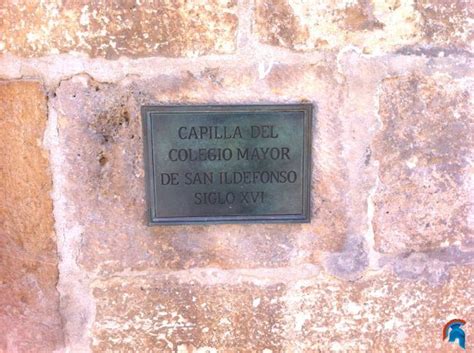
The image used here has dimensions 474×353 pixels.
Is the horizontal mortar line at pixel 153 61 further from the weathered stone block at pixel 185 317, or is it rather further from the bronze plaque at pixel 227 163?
the weathered stone block at pixel 185 317

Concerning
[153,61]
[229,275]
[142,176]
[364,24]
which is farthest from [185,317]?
[364,24]

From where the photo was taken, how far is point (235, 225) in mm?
1454

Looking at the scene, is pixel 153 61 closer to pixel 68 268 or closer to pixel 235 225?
pixel 235 225

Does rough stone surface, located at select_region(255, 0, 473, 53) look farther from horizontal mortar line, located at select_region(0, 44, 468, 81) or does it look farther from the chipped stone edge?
the chipped stone edge

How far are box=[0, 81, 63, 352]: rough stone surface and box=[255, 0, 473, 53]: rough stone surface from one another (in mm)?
698

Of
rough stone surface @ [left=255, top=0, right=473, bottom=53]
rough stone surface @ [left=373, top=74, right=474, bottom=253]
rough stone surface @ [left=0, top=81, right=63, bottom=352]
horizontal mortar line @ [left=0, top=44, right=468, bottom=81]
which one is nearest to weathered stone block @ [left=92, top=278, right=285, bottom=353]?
rough stone surface @ [left=0, top=81, right=63, bottom=352]

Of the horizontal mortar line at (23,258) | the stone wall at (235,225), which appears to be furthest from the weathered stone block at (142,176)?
the horizontal mortar line at (23,258)

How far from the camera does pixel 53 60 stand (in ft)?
4.33

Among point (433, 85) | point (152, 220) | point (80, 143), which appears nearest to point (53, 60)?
point (80, 143)

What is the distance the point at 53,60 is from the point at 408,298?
4.21ft

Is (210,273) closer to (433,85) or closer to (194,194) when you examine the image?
(194,194)

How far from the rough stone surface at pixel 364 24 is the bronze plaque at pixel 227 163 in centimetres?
20

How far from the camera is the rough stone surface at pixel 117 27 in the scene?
4.25 feet

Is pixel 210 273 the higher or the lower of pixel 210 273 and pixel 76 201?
the lower
